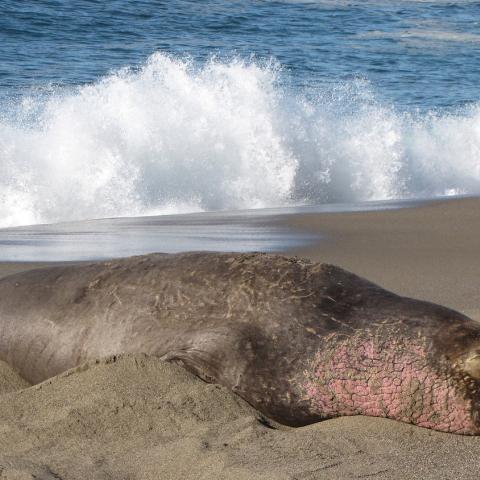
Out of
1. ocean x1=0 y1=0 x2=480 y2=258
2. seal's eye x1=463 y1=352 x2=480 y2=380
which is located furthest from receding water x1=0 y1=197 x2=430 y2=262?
seal's eye x1=463 y1=352 x2=480 y2=380

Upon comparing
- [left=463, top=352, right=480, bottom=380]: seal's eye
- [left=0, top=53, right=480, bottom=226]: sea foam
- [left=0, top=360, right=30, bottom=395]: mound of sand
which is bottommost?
[left=0, top=53, right=480, bottom=226]: sea foam

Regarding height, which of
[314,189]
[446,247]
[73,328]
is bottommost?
[314,189]

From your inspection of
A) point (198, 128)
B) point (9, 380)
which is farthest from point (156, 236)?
point (198, 128)

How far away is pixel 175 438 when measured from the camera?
11.5 feet

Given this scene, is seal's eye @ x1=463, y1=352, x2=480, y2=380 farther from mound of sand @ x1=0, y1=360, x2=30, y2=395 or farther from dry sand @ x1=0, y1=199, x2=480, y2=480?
mound of sand @ x1=0, y1=360, x2=30, y2=395

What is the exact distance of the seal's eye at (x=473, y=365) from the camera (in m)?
3.59

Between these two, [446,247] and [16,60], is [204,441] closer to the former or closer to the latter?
[446,247]

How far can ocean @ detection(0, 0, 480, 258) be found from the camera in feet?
39.4

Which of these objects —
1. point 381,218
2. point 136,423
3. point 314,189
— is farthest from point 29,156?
point 136,423

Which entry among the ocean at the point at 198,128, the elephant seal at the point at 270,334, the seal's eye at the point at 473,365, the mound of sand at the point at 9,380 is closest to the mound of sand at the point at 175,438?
the elephant seal at the point at 270,334

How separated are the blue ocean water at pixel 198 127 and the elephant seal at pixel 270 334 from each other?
6.57m

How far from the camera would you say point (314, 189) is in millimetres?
13094

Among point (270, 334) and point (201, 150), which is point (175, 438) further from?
point (201, 150)

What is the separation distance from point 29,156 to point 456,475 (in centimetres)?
978
